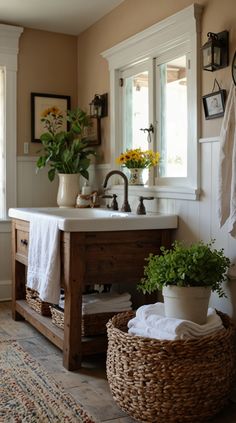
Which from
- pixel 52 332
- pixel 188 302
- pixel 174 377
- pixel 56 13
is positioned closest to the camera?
pixel 174 377

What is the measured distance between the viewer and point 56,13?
12.5 feet

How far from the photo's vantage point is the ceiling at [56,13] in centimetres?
359

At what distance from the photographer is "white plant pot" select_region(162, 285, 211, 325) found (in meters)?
2.14

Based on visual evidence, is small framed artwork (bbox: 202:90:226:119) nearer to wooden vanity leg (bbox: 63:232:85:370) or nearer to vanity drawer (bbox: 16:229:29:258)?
wooden vanity leg (bbox: 63:232:85:370)

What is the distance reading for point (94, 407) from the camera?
87.7 inches

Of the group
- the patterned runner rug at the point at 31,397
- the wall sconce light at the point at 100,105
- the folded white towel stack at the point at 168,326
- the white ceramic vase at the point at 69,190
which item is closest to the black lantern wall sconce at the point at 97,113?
the wall sconce light at the point at 100,105

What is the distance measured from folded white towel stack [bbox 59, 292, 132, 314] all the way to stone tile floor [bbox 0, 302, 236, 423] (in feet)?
0.98

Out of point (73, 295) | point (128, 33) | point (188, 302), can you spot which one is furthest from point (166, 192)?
point (128, 33)

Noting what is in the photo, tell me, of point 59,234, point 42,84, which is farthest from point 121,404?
point 42,84

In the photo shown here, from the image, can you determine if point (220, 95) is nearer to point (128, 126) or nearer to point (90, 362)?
point (128, 126)

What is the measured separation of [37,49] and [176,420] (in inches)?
128

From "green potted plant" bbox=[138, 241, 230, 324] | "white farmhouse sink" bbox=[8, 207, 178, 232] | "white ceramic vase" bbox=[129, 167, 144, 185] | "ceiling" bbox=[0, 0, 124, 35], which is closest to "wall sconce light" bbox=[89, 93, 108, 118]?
"ceiling" bbox=[0, 0, 124, 35]

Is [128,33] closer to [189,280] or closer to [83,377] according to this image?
[189,280]

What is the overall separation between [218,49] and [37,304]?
6.46 ft
